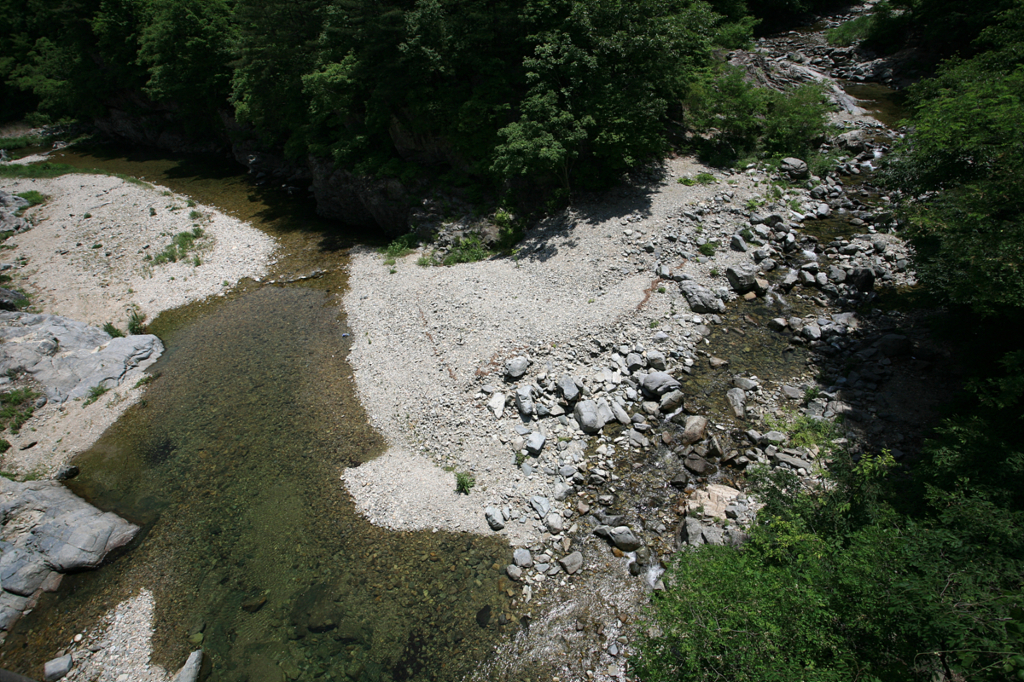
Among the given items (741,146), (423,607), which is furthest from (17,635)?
(741,146)

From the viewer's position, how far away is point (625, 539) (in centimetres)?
950

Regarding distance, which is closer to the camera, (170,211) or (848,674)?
(848,674)

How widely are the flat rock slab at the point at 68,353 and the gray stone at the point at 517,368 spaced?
1437 cm

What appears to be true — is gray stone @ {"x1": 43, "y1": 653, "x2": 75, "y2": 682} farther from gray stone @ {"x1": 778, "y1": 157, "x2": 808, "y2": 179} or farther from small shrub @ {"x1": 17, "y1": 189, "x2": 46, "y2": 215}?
small shrub @ {"x1": 17, "y1": 189, "x2": 46, "y2": 215}

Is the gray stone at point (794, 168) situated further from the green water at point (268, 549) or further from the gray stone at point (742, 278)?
the green water at point (268, 549)

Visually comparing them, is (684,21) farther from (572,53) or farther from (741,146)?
(741,146)

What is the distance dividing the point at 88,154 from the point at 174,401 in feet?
122

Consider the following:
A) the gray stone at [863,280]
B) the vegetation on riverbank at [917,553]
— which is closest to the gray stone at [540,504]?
the vegetation on riverbank at [917,553]

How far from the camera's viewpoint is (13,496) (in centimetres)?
1180

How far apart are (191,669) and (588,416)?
10.0 meters

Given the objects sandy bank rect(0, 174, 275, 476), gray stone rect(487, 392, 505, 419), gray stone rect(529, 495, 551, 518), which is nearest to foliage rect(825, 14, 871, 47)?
gray stone rect(487, 392, 505, 419)

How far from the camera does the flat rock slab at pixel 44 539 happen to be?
10.3m

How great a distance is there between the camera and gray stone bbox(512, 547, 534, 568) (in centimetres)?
966

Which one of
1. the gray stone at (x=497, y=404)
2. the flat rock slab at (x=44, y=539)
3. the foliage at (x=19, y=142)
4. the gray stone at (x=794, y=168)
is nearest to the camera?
the flat rock slab at (x=44, y=539)
